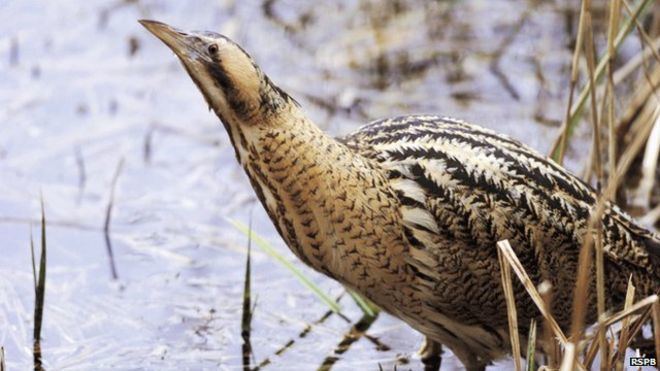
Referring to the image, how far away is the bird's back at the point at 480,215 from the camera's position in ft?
11.9

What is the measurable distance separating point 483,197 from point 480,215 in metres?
0.05

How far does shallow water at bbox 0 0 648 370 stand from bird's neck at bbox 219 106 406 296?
69cm

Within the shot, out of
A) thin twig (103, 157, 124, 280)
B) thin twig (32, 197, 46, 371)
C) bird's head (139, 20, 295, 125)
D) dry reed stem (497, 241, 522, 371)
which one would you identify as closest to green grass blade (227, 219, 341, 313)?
thin twig (103, 157, 124, 280)

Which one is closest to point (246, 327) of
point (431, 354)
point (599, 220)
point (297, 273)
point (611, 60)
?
point (297, 273)

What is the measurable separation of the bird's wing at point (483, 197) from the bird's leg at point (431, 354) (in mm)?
615

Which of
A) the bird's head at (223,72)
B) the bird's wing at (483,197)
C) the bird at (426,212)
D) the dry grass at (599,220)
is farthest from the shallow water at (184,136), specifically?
the bird's head at (223,72)

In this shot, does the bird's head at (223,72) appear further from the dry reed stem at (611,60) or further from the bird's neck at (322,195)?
the dry reed stem at (611,60)

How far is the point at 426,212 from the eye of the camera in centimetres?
361

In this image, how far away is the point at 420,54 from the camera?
6.43 metres

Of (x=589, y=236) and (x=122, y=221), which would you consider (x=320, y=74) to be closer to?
(x=122, y=221)

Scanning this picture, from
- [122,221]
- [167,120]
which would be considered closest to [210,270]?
[122,221]

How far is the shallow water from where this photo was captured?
435 cm

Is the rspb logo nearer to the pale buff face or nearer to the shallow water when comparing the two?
the shallow water

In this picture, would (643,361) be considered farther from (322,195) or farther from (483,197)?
(322,195)
